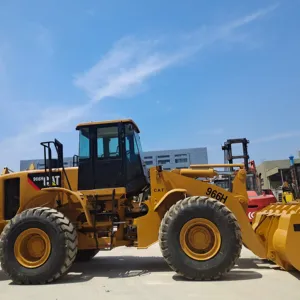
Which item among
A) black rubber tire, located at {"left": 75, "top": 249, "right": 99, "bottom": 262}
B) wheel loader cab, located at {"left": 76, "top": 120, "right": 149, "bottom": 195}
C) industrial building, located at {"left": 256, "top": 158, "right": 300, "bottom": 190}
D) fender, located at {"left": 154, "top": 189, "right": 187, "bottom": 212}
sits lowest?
black rubber tire, located at {"left": 75, "top": 249, "right": 99, "bottom": 262}

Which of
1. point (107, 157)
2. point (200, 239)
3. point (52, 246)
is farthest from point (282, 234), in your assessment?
point (52, 246)

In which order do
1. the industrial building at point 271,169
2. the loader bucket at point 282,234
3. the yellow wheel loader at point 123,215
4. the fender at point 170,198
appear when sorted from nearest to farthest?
the loader bucket at point 282,234
the yellow wheel loader at point 123,215
the fender at point 170,198
the industrial building at point 271,169

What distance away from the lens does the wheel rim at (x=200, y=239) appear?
6523mm

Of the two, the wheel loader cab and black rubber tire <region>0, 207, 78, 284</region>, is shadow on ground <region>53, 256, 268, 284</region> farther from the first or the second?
the wheel loader cab

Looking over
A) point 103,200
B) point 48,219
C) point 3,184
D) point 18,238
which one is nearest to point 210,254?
point 103,200

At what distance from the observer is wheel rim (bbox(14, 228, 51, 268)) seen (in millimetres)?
6742

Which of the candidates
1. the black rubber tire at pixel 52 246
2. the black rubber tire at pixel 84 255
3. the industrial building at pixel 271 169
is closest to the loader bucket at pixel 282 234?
the black rubber tire at pixel 52 246

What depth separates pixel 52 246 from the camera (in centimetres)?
668

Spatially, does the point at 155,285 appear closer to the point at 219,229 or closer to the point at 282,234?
the point at 219,229

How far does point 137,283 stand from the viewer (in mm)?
6355

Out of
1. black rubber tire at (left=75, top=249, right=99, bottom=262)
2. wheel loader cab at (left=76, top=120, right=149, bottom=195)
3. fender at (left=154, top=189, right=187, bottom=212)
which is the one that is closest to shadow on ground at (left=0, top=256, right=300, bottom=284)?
black rubber tire at (left=75, top=249, right=99, bottom=262)

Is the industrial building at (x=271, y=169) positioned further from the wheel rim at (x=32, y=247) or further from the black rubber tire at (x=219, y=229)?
the wheel rim at (x=32, y=247)

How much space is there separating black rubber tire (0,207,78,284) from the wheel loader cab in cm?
114

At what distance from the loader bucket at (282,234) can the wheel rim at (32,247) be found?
167 inches
